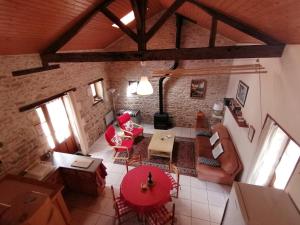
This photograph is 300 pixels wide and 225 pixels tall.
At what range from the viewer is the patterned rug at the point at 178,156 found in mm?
4879

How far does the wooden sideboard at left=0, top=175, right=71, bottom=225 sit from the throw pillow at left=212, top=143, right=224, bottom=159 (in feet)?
12.3

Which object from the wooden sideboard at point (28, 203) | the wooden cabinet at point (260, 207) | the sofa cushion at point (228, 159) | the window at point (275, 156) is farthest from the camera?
the sofa cushion at point (228, 159)

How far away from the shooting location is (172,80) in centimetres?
654

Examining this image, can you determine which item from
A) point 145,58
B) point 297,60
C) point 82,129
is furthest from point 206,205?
point 82,129

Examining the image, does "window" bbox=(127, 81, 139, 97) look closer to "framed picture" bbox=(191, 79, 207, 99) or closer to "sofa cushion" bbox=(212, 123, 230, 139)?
"framed picture" bbox=(191, 79, 207, 99)

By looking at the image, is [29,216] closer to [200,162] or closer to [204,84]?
[200,162]

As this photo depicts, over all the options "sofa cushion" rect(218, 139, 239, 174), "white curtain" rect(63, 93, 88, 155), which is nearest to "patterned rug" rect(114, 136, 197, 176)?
"sofa cushion" rect(218, 139, 239, 174)

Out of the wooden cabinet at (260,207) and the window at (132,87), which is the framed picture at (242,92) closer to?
the wooden cabinet at (260,207)

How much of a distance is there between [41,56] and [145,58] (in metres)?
2.45

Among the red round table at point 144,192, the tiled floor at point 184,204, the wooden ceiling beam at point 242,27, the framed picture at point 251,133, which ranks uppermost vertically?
the wooden ceiling beam at point 242,27

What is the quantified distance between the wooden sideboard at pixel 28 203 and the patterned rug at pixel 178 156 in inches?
94.3

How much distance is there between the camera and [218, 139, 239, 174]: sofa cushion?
3.95 meters

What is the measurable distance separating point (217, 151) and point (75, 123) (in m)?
4.26

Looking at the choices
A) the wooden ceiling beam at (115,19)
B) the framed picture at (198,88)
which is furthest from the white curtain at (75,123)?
the framed picture at (198,88)
